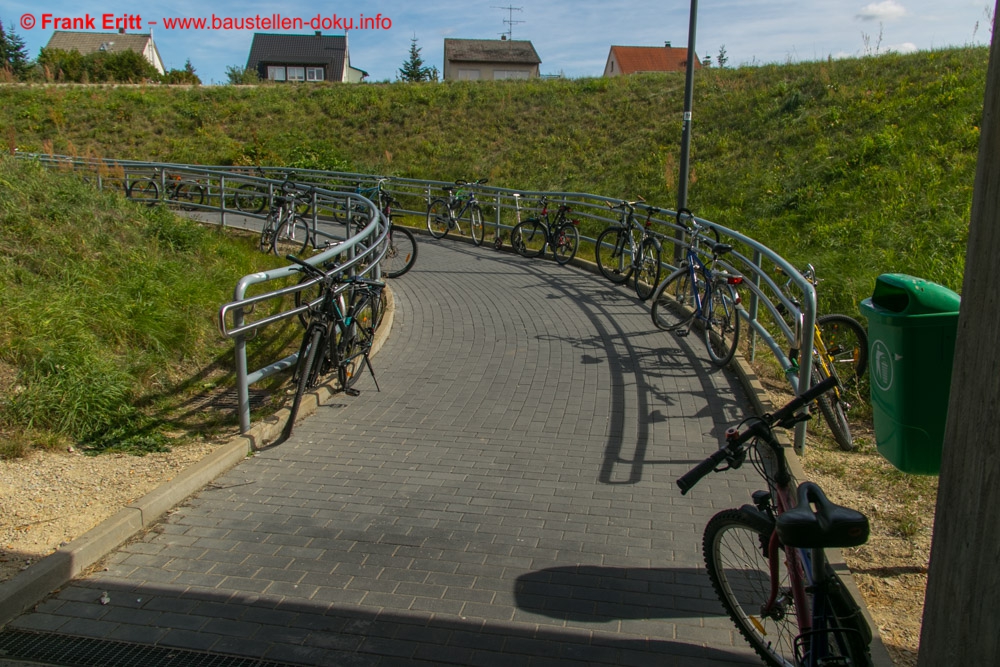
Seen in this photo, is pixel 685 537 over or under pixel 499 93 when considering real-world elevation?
under

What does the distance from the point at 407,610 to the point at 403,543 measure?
0.67 meters

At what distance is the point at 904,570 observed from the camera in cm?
420

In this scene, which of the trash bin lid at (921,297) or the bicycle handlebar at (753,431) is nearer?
the bicycle handlebar at (753,431)

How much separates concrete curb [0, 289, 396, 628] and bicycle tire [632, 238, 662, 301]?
18.8 ft

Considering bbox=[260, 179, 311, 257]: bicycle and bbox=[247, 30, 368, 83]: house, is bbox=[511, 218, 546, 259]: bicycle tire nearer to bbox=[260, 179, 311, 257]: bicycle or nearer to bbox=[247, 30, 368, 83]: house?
bbox=[260, 179, 311, 257]: bicycle

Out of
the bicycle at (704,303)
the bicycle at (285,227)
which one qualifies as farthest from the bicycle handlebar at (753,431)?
the bicycle at (285,227)

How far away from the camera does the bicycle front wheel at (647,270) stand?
10648 millimetres

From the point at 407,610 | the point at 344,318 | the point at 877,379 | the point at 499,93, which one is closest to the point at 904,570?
the point at 877,379

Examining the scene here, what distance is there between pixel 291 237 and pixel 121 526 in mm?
11024

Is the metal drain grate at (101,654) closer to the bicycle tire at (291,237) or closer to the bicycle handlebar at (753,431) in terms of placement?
the bicycle handlebar at (753,431)

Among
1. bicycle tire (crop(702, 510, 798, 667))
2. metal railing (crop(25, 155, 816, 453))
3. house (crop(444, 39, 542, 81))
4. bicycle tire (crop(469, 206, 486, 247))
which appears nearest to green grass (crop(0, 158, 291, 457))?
metal railing (crop(25, 155, 816, 453))

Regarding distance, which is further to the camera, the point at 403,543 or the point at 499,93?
the point at 499,93

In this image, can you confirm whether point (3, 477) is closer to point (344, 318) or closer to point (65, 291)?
point (344, 318)

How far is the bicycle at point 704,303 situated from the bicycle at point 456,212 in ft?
23.5
